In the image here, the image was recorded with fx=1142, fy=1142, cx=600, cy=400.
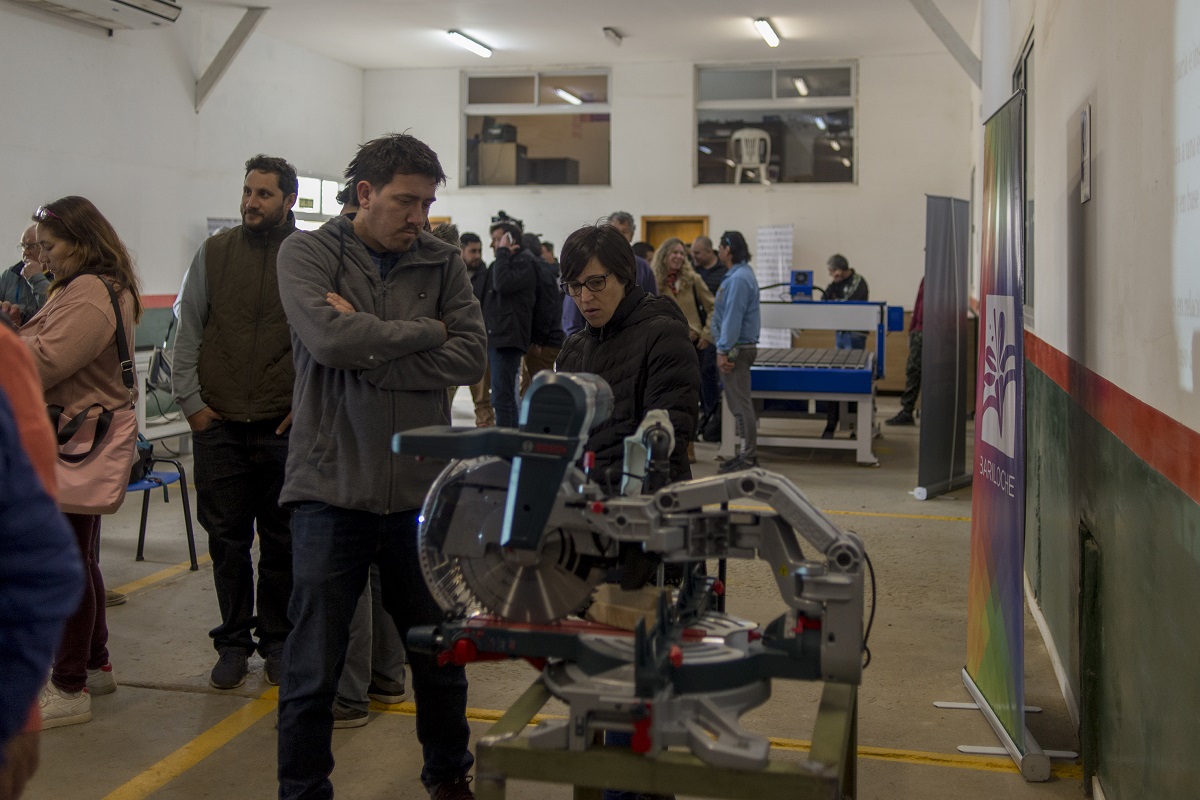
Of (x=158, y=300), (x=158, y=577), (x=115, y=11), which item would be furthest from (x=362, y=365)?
(x=158, y=300)

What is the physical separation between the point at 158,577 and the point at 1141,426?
395 centimetres

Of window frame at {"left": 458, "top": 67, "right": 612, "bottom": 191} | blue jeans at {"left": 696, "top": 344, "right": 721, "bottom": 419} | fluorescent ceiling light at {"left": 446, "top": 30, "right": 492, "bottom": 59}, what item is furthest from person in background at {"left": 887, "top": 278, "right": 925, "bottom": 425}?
fluorescent ceiling light at {"left": 446, "top": 30, "right": 492, "bottom": 59}

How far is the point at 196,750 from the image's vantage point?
3.10 m

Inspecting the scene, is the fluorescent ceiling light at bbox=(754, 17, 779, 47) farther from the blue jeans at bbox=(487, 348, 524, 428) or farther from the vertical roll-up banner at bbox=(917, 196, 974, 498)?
the blue jeans at bbox=(487, 348, 524, 428)

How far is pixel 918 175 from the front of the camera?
12.6 meters

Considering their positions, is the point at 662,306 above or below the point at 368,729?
above

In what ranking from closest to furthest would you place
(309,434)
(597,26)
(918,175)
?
(309,434) → (597,26) → (918,175)

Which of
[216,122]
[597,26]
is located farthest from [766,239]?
[216,122]

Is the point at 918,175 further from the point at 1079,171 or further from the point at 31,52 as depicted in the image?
the point at 1079,171

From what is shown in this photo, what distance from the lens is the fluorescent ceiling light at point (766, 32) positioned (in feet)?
36.5

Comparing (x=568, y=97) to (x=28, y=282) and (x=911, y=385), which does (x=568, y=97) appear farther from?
(x=28, y=282)

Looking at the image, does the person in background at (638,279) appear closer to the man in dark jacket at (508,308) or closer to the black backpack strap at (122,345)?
the man in dark jacket at (508,308)

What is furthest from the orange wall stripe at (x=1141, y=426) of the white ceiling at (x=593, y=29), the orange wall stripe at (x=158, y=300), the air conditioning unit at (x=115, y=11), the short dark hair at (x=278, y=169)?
the white ceiling at (x=593, y=29)

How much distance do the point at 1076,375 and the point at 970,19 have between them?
8648 millimetres
